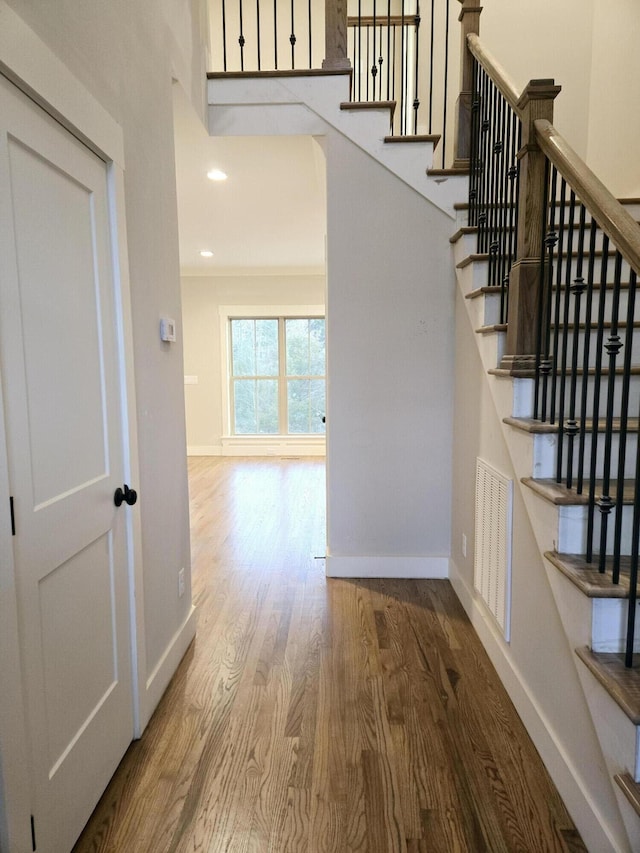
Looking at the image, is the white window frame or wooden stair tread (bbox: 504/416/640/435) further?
the white window frame

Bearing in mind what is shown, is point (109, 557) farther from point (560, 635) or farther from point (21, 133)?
point (560, 635)

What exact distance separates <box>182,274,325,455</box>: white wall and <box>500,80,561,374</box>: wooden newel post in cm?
556

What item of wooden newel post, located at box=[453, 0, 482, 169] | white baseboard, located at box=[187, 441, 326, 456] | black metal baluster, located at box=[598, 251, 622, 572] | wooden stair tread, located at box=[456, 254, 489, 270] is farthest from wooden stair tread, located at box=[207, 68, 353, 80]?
white baseboard, located at box=[187, 441, 326, 456]

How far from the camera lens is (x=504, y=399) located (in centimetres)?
198

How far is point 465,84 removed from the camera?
9.28 ft

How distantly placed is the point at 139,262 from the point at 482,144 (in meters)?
1.89

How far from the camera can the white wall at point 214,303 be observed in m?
7.35

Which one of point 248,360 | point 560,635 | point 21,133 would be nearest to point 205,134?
point 21,133

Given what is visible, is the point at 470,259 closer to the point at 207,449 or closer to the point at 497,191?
the point at 497,191

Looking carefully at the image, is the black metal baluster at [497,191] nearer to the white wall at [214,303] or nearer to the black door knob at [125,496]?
the black door knob at [125,496]

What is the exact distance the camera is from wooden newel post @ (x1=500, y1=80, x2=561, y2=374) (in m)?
1.85

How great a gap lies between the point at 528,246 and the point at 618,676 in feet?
4.99

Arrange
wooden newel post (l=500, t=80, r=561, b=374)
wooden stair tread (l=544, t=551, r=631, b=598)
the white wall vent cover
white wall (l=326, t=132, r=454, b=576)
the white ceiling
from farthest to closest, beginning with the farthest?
the white ceiling → white wall (l=326, t=132, r=454, b=576) → the white wall vent cover → wooden newel post (l=500, t=80, r=561, b=374) → wooden stair tread (l=544, t=551, r=631, b=598)

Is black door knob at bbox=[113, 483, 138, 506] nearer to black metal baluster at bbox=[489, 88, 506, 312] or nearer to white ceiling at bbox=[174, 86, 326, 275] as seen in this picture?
black metal baluster at bbox=[489, 88, 506, 312]
